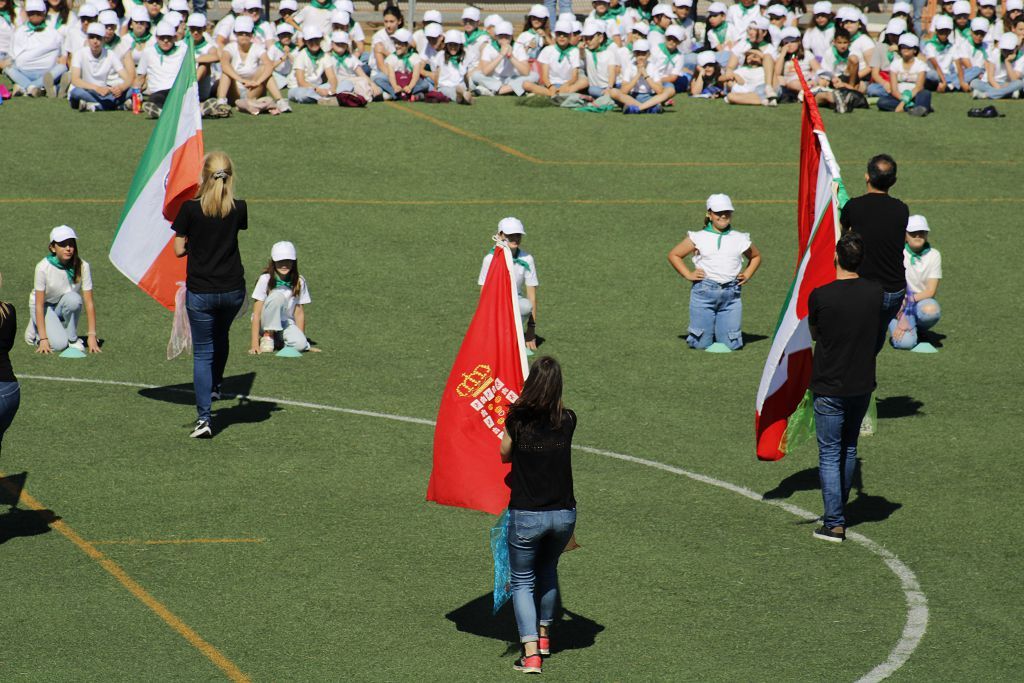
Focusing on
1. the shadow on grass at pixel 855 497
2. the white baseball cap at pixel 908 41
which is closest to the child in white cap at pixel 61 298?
the shadow on grass at pixel 855 497

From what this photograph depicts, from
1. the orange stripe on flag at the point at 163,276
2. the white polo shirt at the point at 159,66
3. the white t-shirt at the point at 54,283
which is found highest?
the white polo shirt at the point at 159,66

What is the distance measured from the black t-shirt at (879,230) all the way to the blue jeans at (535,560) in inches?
189

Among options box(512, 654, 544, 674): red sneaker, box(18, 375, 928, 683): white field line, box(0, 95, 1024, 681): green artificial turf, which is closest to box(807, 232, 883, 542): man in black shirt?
box(18, 375, 928, 683): white field line

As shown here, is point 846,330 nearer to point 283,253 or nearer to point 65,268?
point 283,253

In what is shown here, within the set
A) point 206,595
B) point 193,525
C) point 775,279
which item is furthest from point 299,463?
point 775,279

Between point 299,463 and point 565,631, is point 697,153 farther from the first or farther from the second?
point 565,631

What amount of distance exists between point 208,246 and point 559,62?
55.9ft

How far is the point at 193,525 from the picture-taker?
10.8 m

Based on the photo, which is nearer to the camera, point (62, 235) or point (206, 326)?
point (206, 326)

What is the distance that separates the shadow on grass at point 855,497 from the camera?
37.3ft

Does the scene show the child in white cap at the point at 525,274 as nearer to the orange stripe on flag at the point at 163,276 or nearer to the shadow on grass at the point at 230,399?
the shadow on grass at the point at 230,399

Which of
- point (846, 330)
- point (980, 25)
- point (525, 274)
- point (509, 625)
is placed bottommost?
point (509, 625)

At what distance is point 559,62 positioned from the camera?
94.6 ft

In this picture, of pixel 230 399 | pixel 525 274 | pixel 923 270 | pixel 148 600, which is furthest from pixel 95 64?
pixel 148 600
